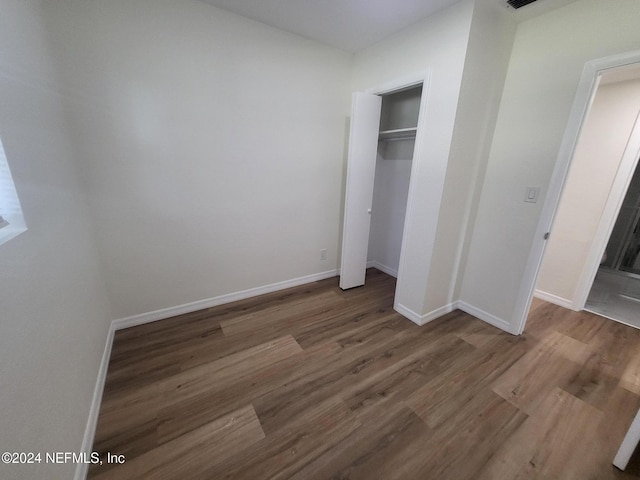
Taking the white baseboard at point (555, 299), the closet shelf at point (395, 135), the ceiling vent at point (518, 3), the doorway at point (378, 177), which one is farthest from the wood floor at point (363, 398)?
the ceiling vent at point (518, 3)

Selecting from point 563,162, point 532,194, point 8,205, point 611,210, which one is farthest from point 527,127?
point 8,205

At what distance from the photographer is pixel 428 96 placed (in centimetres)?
199

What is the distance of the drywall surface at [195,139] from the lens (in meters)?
1.71

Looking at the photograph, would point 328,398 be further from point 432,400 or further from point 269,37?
point 269,37

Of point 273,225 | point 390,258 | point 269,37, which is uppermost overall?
point 269,37

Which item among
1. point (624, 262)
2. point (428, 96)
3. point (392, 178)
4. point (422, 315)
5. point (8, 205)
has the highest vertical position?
point (428, 96)

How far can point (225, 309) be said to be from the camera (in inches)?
96.9

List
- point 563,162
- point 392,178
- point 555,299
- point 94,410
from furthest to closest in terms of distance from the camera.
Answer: point 392,178 → point 555,299 → point 563,162 → point 94,410

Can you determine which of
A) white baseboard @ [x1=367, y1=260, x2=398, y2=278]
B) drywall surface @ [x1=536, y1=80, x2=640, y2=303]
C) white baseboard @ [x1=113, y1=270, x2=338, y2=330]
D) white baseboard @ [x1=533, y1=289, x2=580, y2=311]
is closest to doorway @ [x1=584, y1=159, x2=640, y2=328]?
white baseboard @ [x1=533, y1=289, x2=580, y2=311]

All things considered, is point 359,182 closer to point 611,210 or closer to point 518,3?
point 518,3

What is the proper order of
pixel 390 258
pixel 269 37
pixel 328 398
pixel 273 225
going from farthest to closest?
pixel 390 258 → pixel 273 225 → pixel 269 37 → pixel 328 398

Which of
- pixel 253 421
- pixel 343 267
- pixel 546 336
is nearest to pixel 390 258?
pixel 343 267

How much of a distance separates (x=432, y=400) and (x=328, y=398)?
0.67m

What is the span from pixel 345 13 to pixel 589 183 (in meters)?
2.91
